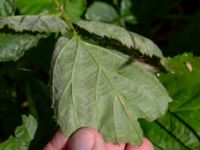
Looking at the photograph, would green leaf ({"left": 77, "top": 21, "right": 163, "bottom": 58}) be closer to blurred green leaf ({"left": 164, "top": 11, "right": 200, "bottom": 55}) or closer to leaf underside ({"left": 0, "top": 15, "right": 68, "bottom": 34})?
leaf underside ({"left": 0, "top": 15, "right": 68, "bottom": 34})

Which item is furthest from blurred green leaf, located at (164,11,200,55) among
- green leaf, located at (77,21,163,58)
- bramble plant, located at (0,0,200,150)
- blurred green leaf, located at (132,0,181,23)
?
green leaf, located at (77,21,163,58)

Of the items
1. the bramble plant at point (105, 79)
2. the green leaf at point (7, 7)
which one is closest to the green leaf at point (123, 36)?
the bramble plant at point (105, 79)

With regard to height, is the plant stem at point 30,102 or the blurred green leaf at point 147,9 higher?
the blurred green leaf at point 147,9

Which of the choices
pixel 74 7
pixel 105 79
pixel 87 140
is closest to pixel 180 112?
pixel 105 79

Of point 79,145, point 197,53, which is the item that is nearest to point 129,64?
point 79,145

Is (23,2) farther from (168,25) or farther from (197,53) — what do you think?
(168,25)

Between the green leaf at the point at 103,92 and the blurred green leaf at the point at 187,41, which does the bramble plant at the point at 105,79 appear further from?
the blurred green leaf at the point at 187,41
